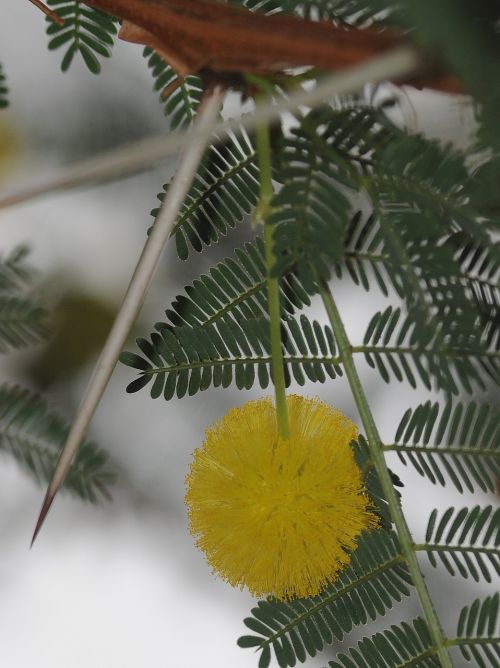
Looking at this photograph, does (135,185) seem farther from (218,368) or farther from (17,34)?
(218,368)

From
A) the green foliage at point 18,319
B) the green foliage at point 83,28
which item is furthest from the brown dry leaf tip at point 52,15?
the green foliage at point 18,319

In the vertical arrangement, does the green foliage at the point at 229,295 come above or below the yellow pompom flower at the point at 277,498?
above

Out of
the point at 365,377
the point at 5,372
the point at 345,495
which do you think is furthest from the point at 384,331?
the point at 5,372

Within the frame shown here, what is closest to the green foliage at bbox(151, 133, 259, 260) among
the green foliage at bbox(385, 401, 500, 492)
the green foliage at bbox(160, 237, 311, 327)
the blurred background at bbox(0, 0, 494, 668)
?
the green foliage at bbox(160, 237, 311, 327)

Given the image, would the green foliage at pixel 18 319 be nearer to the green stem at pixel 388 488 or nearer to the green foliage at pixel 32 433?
the green foliage at pixel 32 433

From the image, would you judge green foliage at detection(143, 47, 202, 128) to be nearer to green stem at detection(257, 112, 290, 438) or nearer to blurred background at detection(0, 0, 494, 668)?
green stem at detection(257, 112, 290, 438)
